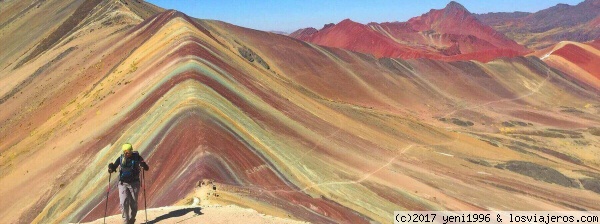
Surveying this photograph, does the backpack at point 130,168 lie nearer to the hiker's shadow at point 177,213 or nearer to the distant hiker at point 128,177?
the distant hiker at point 128,177

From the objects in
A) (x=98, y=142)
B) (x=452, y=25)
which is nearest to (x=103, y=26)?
(x=98, y=142)

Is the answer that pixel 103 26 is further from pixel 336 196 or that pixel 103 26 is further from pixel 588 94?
pixel 588 94

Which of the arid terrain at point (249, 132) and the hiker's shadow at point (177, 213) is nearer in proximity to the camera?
the hiker's shadow at point (177, 213)

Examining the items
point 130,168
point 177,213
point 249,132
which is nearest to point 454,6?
point 249,132

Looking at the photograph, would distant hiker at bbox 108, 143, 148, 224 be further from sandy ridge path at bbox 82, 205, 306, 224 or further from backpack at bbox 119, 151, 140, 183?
sandy ridge path at bbox 82, 205, 306, 224

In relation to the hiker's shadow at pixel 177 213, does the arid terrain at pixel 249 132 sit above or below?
above

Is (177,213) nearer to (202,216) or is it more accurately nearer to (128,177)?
(202,216)

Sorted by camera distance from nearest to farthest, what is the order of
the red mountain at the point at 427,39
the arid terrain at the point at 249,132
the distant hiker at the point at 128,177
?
the distant hiker at the point at 128,177 < the arid terrain at the point at 249,132 < the red mountain at the point at 427,39

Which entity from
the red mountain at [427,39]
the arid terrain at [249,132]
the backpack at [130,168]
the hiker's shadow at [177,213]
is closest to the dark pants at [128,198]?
the backpack at [130,168]
